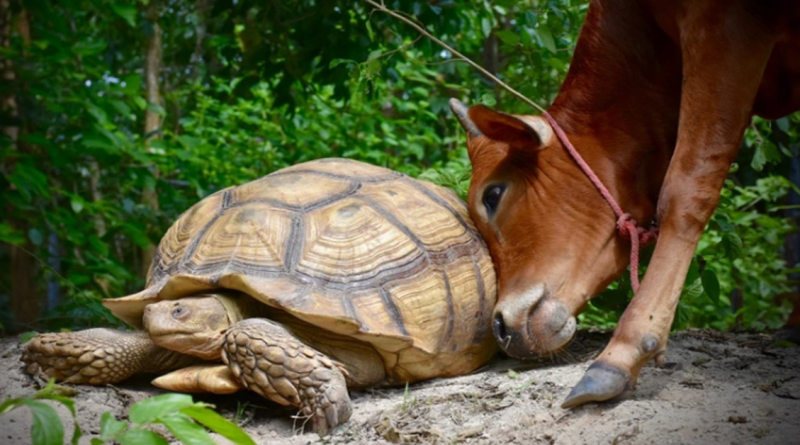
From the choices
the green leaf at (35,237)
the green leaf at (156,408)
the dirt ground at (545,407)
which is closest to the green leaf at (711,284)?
the dirt ground at (545,407)

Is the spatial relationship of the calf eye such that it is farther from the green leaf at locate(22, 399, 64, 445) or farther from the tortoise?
the green leaf at locate(22, 399, 64, 445)

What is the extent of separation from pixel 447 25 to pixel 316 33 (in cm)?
90

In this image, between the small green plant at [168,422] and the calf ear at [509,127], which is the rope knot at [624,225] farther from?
the small green plant at [168,422]

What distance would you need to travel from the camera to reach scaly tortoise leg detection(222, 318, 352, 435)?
→ 8.56ft

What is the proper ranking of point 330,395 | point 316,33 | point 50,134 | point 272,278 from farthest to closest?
1. point 50,134
2. point 316,33
3. point 272,278
4. point 330,395

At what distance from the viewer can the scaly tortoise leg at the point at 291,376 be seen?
2.61m

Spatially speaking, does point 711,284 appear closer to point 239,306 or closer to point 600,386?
point 600,386

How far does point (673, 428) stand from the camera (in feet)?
7.30

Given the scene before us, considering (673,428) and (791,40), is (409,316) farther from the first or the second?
(791,40)

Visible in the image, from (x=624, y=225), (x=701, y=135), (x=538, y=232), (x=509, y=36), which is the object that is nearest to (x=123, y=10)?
(x=509, y=36)

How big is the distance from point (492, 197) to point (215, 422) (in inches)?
74.3

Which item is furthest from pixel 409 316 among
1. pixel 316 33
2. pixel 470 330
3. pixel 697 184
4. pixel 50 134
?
pixel 50 134

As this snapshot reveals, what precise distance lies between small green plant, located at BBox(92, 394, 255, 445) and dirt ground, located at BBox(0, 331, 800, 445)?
0.73m

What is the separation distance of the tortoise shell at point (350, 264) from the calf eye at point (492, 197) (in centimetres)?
11
